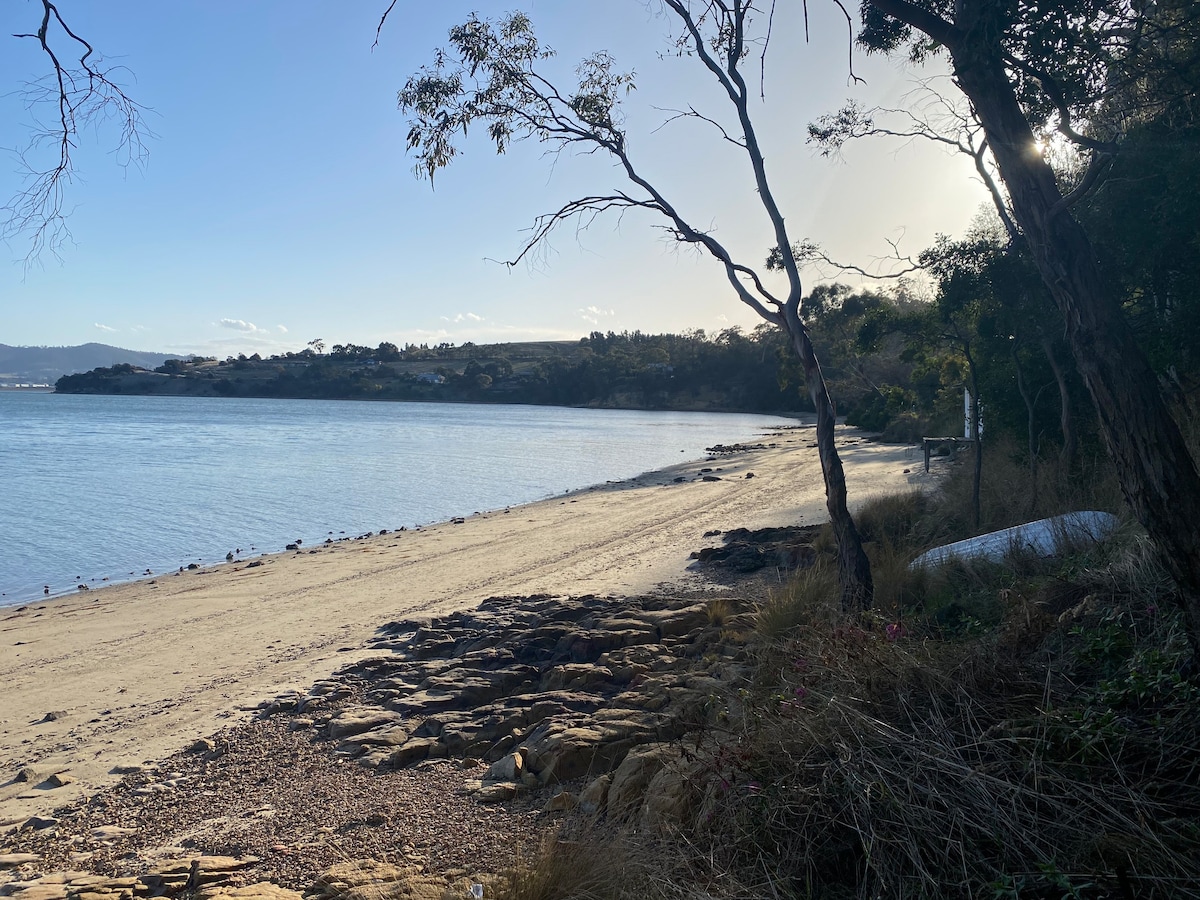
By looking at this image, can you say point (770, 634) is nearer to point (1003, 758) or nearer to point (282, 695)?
point (1003, 758)

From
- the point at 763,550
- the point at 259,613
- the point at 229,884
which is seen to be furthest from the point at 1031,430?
the point at 229,884

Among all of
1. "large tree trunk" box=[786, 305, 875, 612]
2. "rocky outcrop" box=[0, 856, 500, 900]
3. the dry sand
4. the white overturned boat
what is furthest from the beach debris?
"rocky outcrop" box=[0, 856, 500, 900]

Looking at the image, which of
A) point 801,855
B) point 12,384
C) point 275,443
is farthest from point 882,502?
point 12,384

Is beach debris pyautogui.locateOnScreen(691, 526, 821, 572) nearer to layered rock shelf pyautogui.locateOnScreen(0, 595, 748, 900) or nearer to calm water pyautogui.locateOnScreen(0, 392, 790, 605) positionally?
layered rock shelf pyautogui.locateOnScreen(0, 595, 748, 900)

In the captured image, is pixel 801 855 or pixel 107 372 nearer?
pixel 801 855

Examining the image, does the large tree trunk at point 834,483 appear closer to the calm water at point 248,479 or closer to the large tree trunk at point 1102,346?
the large tree trunk at point 1102,346

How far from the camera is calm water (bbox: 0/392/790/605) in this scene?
17984 mm

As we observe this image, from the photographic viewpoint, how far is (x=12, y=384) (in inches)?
7106

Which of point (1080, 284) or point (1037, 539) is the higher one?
point (1080, 284)

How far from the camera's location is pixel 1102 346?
3.81 m

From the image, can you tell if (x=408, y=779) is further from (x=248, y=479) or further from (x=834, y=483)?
(x=248, y=479)

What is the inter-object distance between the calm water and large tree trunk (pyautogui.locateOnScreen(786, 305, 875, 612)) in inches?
512

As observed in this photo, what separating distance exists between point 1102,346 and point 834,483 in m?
3.72

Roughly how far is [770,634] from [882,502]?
6792 millimetres
